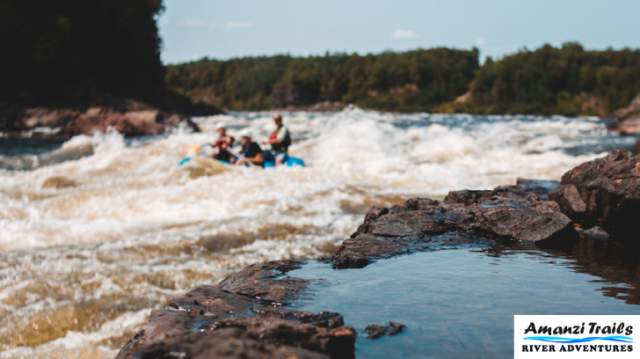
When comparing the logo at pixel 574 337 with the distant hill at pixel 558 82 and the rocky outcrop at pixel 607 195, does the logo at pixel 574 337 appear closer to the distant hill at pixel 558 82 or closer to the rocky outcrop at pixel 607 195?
the rocky outcrop at pixel 607 195

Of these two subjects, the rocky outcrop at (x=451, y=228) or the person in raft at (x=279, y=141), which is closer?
the rocky outcrop at (x=451, y=228)

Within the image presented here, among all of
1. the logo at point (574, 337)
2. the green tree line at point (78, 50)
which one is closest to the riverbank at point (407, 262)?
the logo at point (574, 337)

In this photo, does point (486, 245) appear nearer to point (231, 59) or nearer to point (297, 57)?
point (297, 57)

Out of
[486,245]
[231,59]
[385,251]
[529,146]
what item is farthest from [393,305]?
[231,59]

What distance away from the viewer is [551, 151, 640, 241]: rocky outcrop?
248 inches

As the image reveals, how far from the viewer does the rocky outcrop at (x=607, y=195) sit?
6289mm

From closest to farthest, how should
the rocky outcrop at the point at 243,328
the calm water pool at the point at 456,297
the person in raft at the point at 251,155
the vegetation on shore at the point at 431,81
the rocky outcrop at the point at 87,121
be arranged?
1. the rocky outcrop at the point at 243,328
2. the calm water pool at the point at 456,297
3. the person in raft at the point at 251,155
4. the rocky outcrop at the point at 87,121
5. the vegetation on shore at the point at 431,81

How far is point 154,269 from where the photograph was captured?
7.57 meters

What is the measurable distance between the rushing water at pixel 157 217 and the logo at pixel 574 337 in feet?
11.4

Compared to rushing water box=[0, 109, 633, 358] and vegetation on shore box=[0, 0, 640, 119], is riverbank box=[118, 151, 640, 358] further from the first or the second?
vegetation on shore box=[0, 0, 640, 119]

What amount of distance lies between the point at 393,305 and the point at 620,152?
4289 mm

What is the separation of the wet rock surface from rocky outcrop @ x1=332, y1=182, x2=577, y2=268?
1767mm

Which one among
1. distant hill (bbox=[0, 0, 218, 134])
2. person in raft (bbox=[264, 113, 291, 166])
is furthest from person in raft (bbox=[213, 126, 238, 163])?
distant hill (bbox=[0, 0, 218, 134])

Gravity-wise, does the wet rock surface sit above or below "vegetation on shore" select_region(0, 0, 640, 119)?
below
